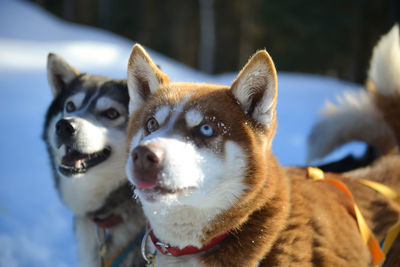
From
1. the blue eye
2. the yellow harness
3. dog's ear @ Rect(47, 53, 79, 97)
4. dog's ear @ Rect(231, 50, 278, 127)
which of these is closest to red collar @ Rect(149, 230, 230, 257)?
the blue eye

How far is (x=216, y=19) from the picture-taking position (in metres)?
15.5

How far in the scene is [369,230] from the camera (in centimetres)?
166

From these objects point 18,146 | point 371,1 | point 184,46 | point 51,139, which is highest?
point 371,1

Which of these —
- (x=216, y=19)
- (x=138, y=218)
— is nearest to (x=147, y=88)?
(x=138, y=218)

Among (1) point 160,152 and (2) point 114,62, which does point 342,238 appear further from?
(2) point 114,62

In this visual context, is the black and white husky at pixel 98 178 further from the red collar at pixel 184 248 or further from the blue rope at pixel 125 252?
the red collar at pixel 184 248

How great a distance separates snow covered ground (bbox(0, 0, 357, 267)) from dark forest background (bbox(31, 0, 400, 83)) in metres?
3.93

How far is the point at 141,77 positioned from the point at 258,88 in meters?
0.63

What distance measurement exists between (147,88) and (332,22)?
11954 millimetres

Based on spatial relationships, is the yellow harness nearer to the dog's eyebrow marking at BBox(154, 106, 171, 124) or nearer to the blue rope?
the dog's eyebrow marking at BBox(154, 106, 171, 124)

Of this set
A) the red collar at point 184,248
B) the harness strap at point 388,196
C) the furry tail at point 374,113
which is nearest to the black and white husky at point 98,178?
the red collar at point 184,248

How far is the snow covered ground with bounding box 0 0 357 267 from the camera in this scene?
8.49 feet

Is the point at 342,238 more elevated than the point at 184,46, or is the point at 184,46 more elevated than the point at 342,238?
the point at 342,238

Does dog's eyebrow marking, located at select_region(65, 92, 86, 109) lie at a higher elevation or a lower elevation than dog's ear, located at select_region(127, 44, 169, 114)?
lower
